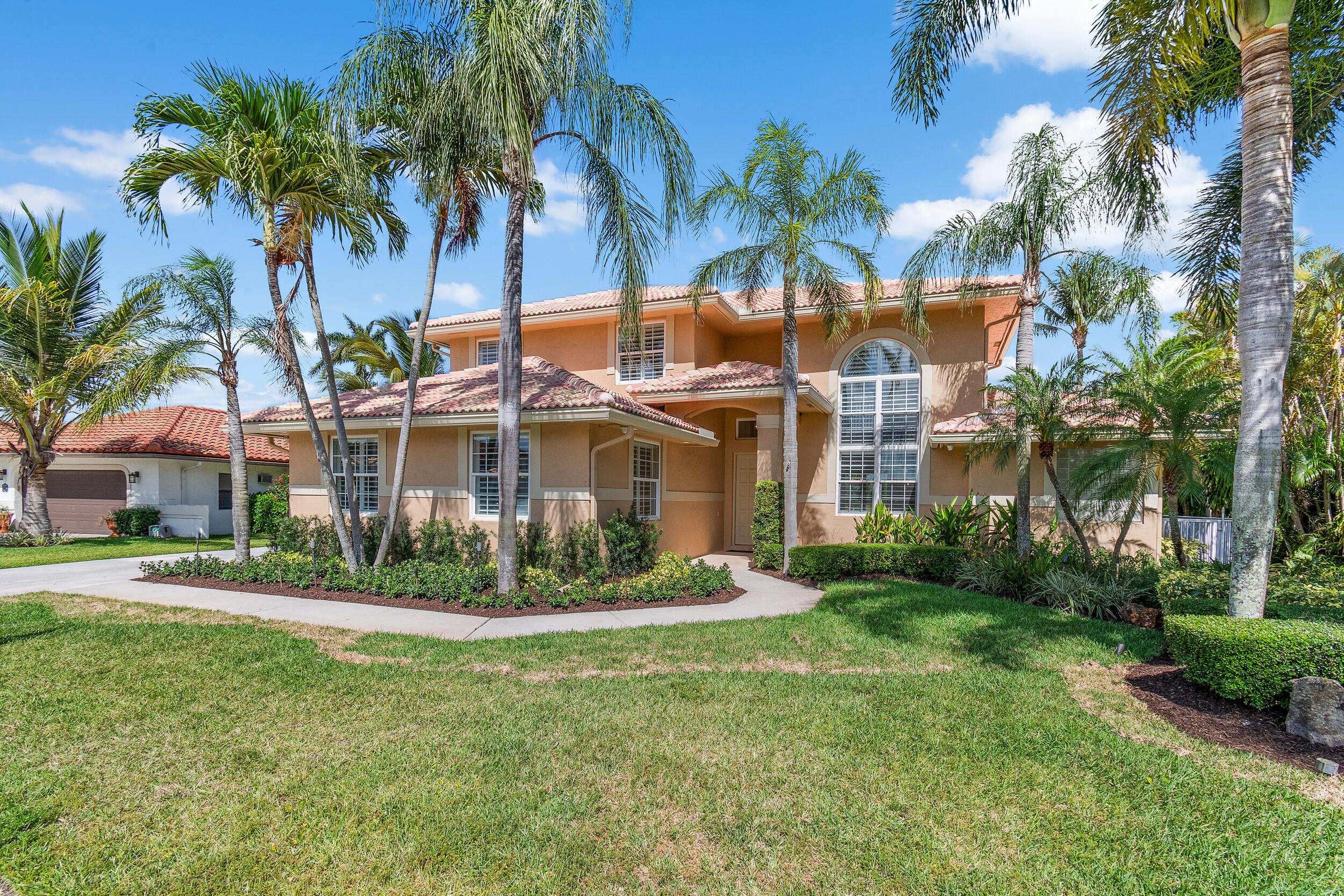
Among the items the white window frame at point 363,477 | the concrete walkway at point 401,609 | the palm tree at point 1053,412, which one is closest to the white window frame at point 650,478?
the concrete walkway at point 401,609

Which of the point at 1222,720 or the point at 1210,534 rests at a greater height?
the point at 1210,534

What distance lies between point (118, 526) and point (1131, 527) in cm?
2847

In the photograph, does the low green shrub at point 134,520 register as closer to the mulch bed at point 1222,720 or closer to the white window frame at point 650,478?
the white window frame at point 650,478

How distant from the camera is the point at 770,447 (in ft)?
46.4

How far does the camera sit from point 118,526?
68.7 feet

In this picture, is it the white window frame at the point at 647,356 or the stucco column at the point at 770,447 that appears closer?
the stucco column at the point at 770,447

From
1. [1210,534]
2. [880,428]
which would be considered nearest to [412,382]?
[880,428]

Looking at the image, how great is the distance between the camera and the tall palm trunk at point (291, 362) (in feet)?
35.5

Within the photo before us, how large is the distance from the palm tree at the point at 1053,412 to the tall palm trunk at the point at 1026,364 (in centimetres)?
5

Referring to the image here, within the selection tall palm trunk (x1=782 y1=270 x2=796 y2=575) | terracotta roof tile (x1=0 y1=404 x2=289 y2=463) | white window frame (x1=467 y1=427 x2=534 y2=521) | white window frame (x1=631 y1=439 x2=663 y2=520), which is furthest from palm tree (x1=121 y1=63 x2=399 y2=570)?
terracotta roof tile (x1=0 y1=404 x2=289 y2=463)

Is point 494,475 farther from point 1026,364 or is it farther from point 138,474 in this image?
point 138,474

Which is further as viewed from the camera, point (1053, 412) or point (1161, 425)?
point (1053, 412)

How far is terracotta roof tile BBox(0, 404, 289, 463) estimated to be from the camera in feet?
69.2

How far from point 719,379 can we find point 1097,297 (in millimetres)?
12805
